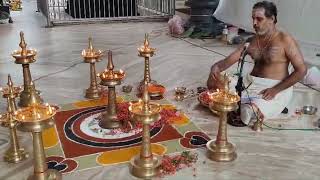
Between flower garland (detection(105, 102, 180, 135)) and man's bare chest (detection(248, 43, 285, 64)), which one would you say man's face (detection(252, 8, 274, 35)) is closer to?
man's bare chest (detection(248, 43, 285, 64))

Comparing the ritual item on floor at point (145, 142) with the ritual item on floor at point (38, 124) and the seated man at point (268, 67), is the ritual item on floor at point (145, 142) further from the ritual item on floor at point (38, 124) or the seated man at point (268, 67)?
the seated man at point (268, 67)

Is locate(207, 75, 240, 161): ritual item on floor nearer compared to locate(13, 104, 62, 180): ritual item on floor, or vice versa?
locate(13, 104, 62, 180): ritual item on floor

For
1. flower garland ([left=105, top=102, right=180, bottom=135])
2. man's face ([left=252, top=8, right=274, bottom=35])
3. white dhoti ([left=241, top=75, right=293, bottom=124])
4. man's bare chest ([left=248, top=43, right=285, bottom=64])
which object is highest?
man's face ([left=252, top=8, right=274, bottom=35])

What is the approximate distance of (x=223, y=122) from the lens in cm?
220

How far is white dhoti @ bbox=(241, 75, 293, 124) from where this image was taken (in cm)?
276

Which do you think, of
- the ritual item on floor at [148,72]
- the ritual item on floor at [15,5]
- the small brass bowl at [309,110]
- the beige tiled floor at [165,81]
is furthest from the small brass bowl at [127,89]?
the ritual item on floor at [15,5]

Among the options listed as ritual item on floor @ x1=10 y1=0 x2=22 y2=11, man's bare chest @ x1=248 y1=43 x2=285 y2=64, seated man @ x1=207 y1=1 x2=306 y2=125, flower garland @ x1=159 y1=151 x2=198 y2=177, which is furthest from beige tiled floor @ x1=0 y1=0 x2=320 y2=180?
ritual item on floor @ x1=10 y1=0 x2=22 y2=11

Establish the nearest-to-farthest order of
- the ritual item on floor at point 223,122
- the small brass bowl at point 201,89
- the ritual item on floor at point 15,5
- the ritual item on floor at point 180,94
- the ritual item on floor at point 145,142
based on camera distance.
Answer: the ritual item on floor at point 145,142, the ritual item on floor at point 223,122, the ritual item on floor at point 180,94, the small brass bowl at point 201,89, the ritual item on floor at point 15,5

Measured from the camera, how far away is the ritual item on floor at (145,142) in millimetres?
1855

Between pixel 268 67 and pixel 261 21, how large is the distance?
382 mm

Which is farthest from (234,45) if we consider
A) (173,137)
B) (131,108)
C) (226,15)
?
(131,108)

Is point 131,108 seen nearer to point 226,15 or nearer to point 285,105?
point 285,105

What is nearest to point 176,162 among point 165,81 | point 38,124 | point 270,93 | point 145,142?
point 145,142

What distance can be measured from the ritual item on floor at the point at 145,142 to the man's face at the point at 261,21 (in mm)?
1084
